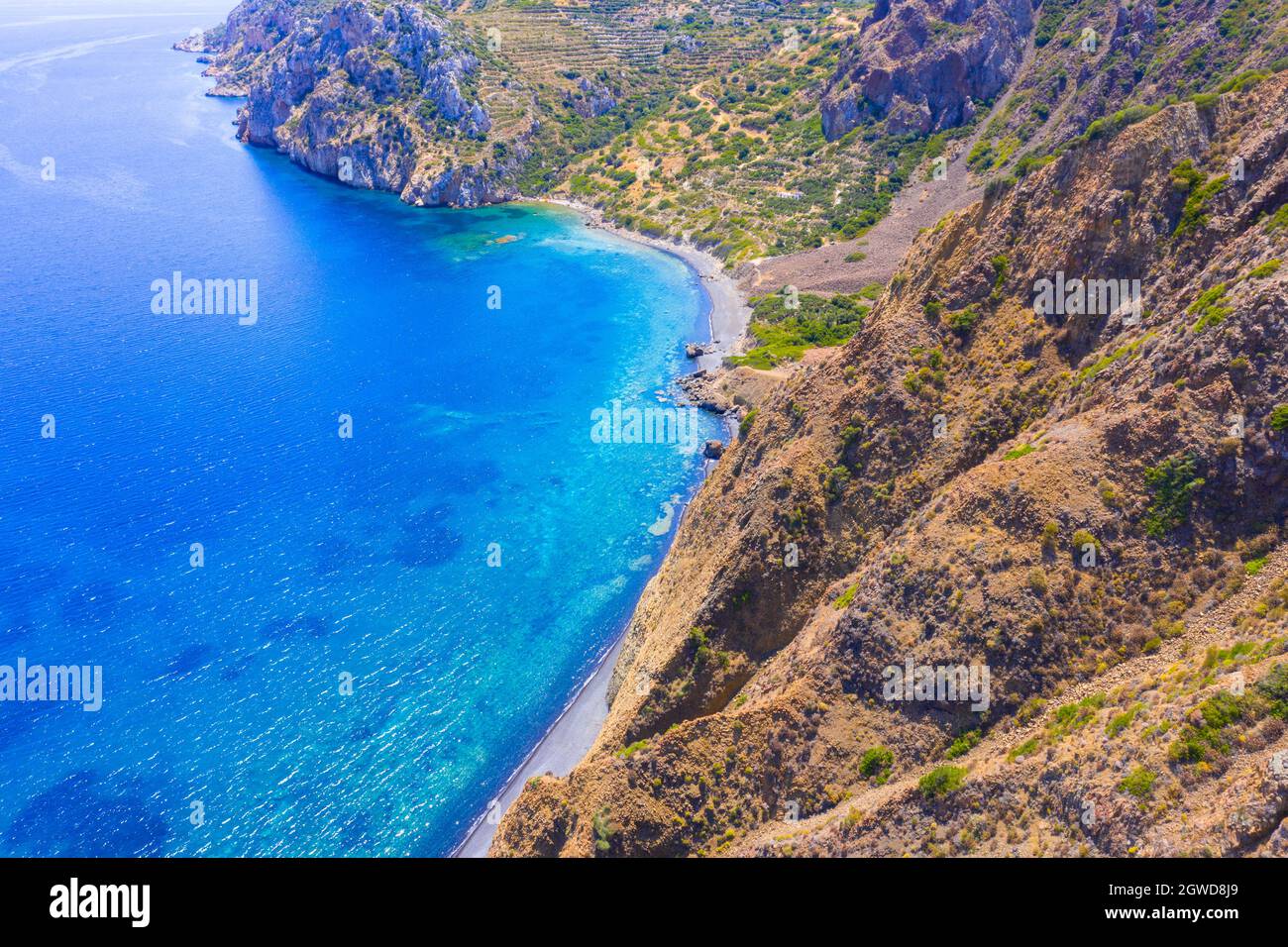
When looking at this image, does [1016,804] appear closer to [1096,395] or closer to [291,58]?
[1096,395]

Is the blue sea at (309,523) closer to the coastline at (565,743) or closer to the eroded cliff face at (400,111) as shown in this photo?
the coastline at (565,743)

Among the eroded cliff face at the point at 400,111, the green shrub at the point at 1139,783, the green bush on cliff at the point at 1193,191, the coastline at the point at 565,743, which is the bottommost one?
the coastline at the point at 565,743

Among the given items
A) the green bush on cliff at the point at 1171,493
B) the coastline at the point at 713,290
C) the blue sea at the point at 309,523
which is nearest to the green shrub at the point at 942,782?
the green bush on cliff at the point at 1171,493

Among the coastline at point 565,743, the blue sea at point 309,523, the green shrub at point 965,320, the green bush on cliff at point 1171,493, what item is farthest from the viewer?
the blue sea at point 309,523

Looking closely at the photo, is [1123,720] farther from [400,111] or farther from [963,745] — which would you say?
[400,111]

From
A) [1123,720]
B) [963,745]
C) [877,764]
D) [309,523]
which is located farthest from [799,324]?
[1123,720]

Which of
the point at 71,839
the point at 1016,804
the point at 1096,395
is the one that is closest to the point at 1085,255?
the point at 1096,395
